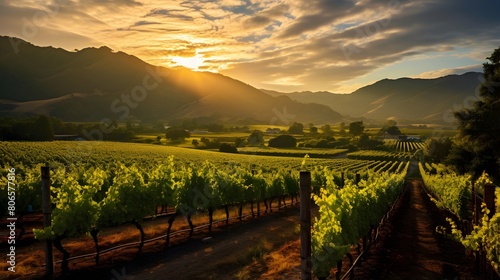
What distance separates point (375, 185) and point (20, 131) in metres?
96.3

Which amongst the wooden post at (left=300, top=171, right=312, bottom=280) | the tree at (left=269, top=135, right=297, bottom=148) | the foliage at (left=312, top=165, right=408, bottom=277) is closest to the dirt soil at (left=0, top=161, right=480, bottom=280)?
the foliage at (left=312, top=165, right=408, bottom=277)

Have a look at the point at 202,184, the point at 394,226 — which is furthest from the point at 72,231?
the point at 394,226

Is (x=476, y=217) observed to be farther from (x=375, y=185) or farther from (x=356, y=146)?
(x=356, y=146)

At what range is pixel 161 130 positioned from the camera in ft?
596

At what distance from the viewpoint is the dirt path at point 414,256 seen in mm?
14430

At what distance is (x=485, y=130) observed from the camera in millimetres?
40031

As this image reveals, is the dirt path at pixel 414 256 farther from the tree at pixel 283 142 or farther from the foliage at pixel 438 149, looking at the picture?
the tree at pixel 283 142

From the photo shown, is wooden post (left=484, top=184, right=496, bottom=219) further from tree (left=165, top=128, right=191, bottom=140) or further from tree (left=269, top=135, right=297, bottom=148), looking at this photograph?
tree (left=165, top=128, right=191, bottom=140)

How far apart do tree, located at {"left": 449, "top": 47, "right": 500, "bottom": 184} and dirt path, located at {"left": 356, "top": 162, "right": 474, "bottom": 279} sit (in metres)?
18.8

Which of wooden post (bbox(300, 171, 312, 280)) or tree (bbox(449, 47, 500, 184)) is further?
tree (bbox(449, 47, 500, 184))

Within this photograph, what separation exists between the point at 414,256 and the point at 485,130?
3002cm

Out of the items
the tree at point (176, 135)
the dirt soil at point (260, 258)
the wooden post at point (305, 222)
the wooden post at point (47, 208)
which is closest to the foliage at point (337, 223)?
the dirt soil at point (260, 258)

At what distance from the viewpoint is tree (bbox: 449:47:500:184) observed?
1550 inches

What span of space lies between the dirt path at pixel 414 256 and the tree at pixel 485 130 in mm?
18837
